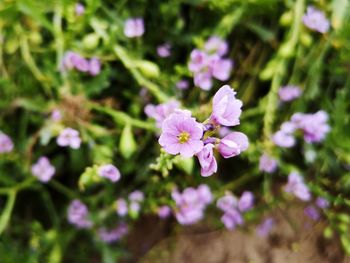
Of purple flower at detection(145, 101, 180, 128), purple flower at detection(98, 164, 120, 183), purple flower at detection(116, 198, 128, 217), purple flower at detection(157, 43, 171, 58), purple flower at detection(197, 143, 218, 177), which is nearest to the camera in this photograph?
purple flower at detection(197, 143, 218, 177)

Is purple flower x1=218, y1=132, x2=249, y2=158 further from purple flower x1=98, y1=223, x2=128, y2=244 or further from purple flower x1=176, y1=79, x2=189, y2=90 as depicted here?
purple flower x1=98, y1=223, x2=128, y2=244

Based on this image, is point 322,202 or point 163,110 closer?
point 163,110

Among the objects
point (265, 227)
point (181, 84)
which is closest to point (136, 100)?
point (181, 84)

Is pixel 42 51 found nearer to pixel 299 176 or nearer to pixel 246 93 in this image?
pixel 246 93

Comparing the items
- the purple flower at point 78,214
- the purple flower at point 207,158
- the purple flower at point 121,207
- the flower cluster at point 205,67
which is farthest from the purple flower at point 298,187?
the purple flower at point 207,158

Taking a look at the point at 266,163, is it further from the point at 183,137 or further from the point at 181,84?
the point at 183,137

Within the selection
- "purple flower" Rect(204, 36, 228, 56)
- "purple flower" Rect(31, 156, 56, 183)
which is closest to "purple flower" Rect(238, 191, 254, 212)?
"purple flower" Rect(204, 36, 228, 56)

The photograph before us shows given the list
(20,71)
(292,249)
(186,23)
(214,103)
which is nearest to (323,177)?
(292,249)

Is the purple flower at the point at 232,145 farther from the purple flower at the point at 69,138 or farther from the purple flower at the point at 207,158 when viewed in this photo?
the purple flower at the point at 69,138
